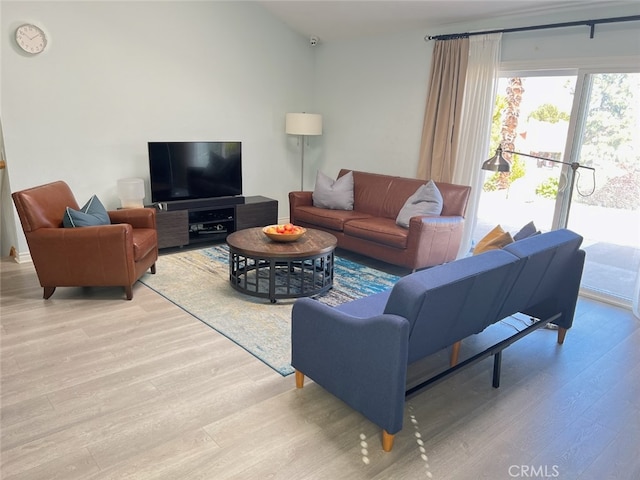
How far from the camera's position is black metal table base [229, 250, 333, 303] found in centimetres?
373

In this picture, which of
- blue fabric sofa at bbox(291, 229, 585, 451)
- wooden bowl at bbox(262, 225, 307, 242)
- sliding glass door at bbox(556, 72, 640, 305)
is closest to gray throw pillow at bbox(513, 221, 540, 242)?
blue fabric sofa at bbox(291, 229, 585, 451)

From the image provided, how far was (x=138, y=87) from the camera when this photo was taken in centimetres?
507

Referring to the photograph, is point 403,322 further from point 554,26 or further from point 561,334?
point 554,26

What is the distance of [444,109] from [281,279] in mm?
2670

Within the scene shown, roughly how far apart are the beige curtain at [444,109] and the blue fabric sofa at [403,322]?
2484 millimetres

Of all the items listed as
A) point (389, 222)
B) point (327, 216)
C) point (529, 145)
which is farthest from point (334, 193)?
point (529, 145)

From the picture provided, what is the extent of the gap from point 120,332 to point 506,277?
8.38ft

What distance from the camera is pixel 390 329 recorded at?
1937mm

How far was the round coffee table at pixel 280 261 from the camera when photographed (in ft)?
11.9

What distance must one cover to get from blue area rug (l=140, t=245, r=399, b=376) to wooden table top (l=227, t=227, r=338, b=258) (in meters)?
0.43

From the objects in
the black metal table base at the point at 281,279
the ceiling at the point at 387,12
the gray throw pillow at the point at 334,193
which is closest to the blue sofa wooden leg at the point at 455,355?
the black metal table base at the point at 281,279

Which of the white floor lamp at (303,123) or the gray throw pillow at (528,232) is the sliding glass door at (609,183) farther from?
the white floor lamp at (303,123)

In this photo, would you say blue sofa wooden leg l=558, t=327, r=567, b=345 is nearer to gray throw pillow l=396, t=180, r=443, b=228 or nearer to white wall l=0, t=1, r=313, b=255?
gray throw pillow l=396, t=180, r=443, b=228

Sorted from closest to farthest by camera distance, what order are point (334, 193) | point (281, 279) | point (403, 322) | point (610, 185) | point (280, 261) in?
point (403, 322), point (280, 261), point (610, 185), point (281, 279), point (334, 193)
